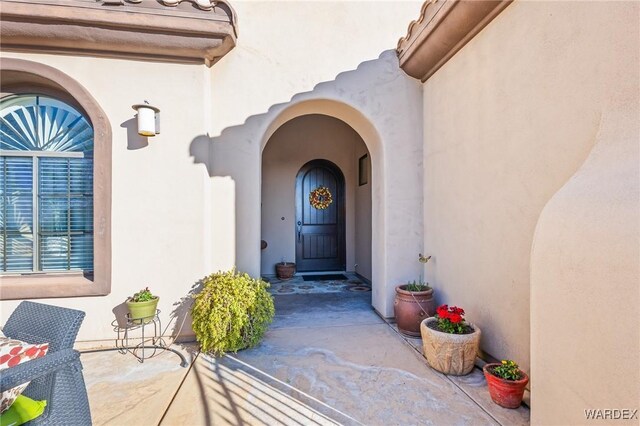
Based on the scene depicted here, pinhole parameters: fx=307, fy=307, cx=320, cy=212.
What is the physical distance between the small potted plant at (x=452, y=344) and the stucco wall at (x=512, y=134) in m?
0.23

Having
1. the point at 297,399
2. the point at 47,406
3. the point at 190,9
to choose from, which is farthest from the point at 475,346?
the point at 190,9

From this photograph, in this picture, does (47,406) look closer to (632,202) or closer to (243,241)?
(243,241)

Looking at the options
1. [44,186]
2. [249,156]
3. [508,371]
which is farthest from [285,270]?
[508,371]

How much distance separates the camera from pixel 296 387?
8.23 feet

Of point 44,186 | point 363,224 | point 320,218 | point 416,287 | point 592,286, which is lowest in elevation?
point 416,287

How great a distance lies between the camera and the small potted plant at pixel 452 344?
8.63 feet

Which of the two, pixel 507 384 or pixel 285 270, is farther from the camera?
pixel 285 270

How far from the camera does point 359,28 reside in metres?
3.95

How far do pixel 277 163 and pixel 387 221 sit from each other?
3716mm

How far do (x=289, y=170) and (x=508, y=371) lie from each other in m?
5.59

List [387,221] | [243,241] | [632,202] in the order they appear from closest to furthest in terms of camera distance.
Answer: [632,202] → [243,241] → [387,221]

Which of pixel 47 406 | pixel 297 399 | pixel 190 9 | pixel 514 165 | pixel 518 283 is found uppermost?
pixel 190 9

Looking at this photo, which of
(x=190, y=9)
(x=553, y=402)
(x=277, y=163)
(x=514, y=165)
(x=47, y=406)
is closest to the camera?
(x=47, y=406)

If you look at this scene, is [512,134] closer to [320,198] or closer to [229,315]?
[229,315]
